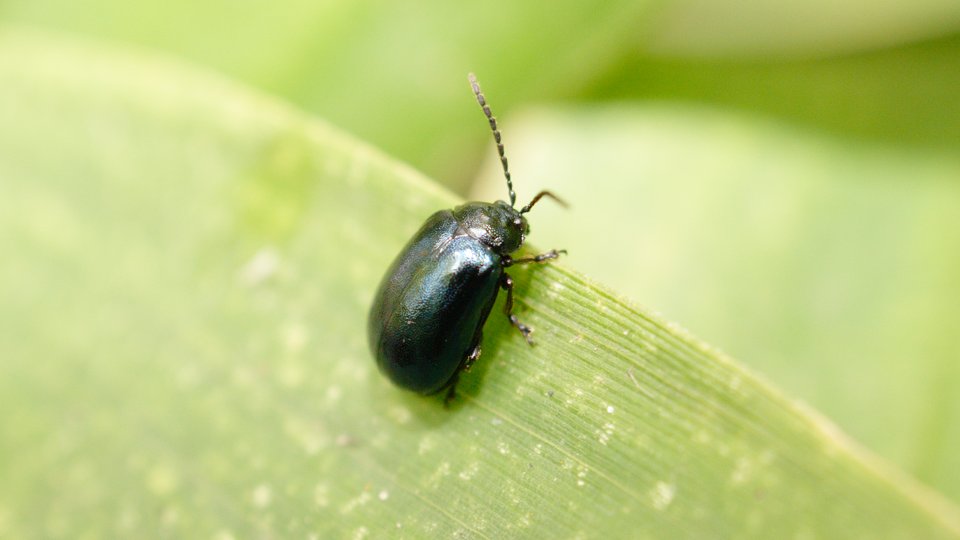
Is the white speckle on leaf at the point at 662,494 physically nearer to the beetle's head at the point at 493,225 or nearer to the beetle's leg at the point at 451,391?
the beetle's leg at the point at 451,391

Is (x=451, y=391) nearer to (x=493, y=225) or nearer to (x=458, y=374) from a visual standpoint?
(x=458, y=374)

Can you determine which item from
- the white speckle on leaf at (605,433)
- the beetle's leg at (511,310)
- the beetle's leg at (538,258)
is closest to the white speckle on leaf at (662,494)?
the white speckle on leaf at (605,433)

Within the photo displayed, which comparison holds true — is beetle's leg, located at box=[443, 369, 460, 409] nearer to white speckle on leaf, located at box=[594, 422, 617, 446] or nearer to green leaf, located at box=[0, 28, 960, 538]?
green leaf, located at box=[0, 28, 960, 538]

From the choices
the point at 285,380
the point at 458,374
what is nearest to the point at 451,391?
the point at 458,374

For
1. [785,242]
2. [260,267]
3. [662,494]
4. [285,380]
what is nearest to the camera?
[662,494]

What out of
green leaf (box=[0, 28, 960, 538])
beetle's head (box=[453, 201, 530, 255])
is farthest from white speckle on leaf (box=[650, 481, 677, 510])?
beetle's head (box=[453, 201, 530, 255])

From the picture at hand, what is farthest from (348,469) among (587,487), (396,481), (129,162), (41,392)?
(129,162)
